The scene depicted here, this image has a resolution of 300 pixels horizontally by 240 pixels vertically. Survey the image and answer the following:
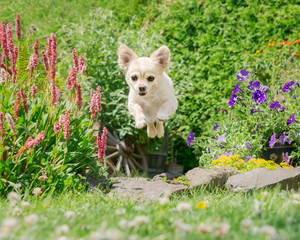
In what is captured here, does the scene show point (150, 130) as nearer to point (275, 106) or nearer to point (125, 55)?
point (125, 55)

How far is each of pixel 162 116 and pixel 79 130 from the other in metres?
1.34

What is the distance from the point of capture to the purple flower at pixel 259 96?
Answer: 4902 mm

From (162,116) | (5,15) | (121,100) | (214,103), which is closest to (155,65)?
(162,116)

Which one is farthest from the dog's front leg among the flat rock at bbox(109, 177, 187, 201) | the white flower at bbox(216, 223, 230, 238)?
the white flower at bbox(216, 223, 230, 238)

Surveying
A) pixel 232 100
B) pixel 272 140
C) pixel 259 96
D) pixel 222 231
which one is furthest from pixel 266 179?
pixel 222 231

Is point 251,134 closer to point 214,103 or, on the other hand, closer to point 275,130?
point 275,130

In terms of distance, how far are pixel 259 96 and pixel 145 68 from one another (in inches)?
92.6

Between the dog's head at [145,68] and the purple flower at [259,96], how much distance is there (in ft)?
6.84

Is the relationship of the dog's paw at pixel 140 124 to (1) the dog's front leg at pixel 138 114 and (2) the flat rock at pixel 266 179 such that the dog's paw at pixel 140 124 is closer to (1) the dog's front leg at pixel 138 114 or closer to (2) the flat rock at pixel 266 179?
(1) the dog's front leg at pixel 138 114

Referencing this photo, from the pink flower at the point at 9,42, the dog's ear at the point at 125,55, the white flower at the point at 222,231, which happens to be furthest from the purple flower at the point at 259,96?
the white flower at the point at 222,231

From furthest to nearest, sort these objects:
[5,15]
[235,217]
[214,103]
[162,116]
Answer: [5,15] < [214,103] < [162,116] < [235,217]

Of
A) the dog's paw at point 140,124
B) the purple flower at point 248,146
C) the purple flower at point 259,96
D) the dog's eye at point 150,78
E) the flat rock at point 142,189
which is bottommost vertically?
the flat rock at point 142,189

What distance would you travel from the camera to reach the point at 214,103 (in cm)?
721

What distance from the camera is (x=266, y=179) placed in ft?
12.3
